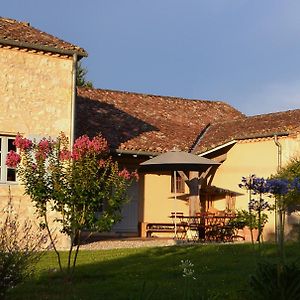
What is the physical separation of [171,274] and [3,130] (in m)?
6.58

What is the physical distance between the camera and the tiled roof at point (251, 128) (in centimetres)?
1850

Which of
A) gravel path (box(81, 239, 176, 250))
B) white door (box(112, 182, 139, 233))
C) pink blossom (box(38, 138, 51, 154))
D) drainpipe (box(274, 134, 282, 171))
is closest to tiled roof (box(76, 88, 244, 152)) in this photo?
white door (box(112, 182, 139, 233))

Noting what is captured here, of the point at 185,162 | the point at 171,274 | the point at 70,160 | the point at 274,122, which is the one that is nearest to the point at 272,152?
the point at 274,122

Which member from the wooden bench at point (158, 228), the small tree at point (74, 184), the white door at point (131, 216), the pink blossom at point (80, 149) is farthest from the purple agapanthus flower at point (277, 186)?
the white door at point (131, 216)

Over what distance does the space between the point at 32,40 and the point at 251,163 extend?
759 cm

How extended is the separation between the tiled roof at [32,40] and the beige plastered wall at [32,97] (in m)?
0.27

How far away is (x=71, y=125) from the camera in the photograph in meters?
15.9

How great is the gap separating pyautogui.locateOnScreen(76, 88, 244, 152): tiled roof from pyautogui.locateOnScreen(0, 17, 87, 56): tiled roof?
11.3ft

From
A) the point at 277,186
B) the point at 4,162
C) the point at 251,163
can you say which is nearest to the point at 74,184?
the point at 277,186

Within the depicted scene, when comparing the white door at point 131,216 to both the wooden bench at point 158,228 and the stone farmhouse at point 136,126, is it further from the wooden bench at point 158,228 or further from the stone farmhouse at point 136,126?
the wooden bench at point 158,228

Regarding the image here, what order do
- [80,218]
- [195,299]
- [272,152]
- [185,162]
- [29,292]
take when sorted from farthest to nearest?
1. [272,152]
2. [185,162]
3. [29,292]
4. [80,218]
5. [195,299]

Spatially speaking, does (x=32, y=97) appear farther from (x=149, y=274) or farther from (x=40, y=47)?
(x=149, y=274)

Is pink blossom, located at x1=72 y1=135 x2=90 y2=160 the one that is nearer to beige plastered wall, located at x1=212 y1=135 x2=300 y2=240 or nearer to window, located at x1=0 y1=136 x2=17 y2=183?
window, located at x1=0 y1=136 x2=17 y2=183

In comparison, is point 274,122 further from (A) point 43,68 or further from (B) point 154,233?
(A) point 43,68
